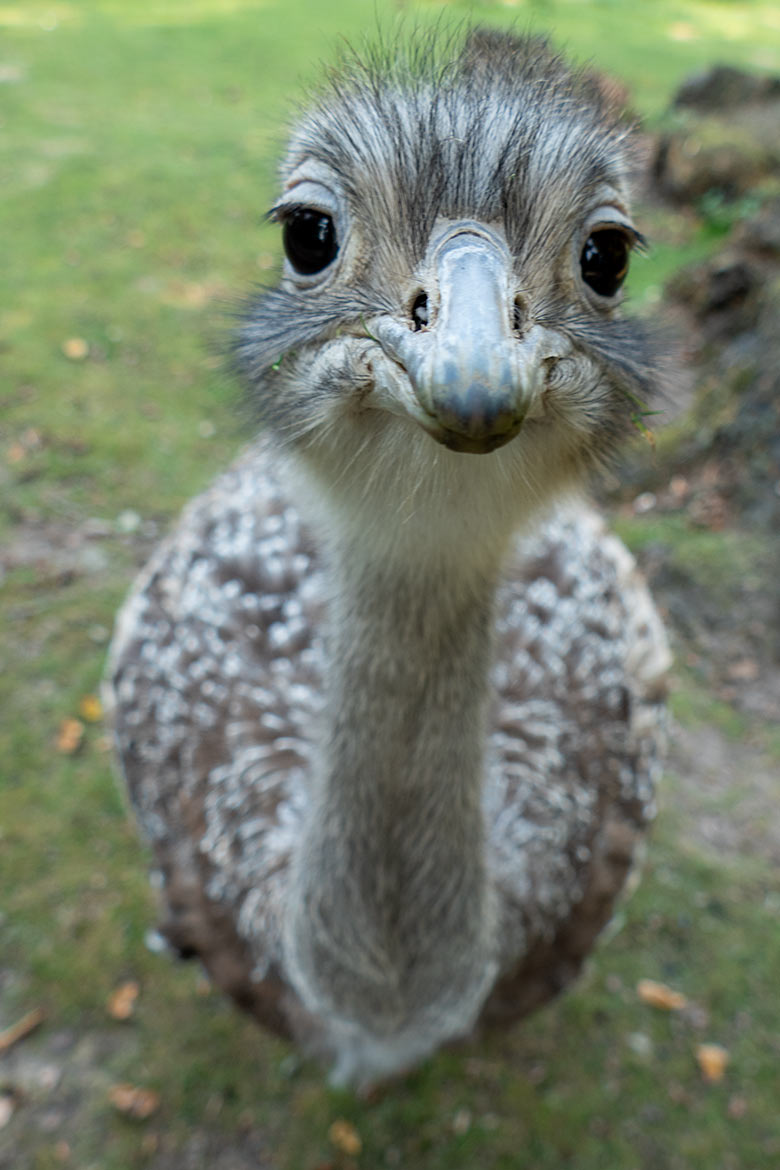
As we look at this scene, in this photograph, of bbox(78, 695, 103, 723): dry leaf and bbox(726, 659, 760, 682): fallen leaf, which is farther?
bbox(726, 659, 760, 682): fallen leaf

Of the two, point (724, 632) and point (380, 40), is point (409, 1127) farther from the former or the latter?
point (380, 40)

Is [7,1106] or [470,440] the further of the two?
[7,1106]

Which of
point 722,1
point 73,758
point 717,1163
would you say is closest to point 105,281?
point 73,758

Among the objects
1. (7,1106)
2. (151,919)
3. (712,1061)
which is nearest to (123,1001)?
(151,919)

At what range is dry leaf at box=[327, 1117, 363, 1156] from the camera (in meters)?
3.05

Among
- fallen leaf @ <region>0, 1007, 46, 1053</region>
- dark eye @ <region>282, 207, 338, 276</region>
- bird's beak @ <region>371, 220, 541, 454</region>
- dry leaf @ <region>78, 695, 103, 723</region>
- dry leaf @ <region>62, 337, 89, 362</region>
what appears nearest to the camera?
bird's beak @ <region>371, 220, 541, 454</region>

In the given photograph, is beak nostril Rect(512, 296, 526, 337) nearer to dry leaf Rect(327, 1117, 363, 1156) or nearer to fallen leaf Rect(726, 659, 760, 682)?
dry leaf Rect(327, 1117, 363, 1156)

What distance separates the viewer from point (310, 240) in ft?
4.70

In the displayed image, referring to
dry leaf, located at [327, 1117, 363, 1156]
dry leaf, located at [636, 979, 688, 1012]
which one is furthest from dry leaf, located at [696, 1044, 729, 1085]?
dry leaf, located at [327, 1117, 363, 1156]

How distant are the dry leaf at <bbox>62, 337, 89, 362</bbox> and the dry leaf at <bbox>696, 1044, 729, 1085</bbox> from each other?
5.29 m

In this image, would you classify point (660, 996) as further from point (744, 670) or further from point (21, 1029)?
point (21, 1029)

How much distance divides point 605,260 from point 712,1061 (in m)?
3.03

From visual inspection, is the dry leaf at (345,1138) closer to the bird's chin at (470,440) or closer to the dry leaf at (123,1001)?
the dry leaf at (123,1001)

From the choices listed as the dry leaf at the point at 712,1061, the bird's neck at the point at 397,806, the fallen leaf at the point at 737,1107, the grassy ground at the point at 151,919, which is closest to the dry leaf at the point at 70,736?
the grassy ground at the point at 151,919
